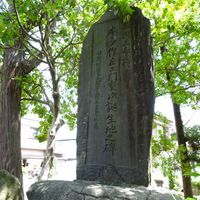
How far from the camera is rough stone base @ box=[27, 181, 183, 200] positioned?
3.04 meters

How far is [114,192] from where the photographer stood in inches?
121

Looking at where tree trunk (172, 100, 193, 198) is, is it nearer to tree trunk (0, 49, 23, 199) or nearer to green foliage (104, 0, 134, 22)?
tree trunk (0, 49, 23, 199)

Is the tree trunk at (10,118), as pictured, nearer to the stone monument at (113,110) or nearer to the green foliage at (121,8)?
the stone monument at (113,110)

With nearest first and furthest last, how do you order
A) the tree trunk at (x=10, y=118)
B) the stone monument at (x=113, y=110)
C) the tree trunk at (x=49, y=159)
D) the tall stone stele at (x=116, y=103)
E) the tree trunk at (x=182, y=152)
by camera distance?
the stone monument at (x=113, y=110) → the tall stone stele at (x=116, y=103) → the tree trunk at (x=49, y=159) → the tree trunk at (x=10, y=118) → the tree trunk at (x=182, y=152)

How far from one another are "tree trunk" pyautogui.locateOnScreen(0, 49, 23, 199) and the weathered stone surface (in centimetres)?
332

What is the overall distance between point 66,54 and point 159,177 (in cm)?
2080

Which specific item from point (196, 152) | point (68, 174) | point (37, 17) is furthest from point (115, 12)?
point (68, 174)

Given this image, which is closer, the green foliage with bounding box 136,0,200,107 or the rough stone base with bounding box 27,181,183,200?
the rough stone base with bounding box 27,181,183,200

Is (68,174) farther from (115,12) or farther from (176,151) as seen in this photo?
(115,12)

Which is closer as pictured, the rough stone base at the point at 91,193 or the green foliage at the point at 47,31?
the rough stone base at the point at 91,193

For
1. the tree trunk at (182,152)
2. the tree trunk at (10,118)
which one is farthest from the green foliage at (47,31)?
the tree trunk at (182,152)

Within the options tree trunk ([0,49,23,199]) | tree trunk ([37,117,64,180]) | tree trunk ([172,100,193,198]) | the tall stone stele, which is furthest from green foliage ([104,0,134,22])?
tree trunk ([172,100,193,198])

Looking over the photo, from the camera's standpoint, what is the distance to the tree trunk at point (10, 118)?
7.62 metres

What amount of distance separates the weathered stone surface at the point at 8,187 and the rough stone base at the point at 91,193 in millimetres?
797
